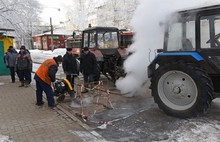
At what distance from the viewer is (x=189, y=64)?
17.0 feet

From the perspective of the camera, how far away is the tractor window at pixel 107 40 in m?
10.4

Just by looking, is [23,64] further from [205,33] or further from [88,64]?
[205,33]

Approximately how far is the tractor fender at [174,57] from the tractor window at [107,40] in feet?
15.7

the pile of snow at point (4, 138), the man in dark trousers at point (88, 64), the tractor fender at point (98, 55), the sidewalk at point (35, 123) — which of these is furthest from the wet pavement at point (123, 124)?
the tractor fender at point (98, 55)

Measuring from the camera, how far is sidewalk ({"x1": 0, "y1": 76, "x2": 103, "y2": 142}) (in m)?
4.62

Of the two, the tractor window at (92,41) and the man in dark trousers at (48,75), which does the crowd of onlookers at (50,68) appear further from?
the tractor window at (92,41)

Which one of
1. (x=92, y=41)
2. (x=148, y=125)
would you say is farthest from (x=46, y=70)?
(x=92, y=41)

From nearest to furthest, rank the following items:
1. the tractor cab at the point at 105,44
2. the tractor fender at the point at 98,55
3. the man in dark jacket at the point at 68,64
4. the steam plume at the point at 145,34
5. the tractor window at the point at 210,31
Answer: the tractor window at the point at 210,31 < the steam plume at the point at 145,34 < the man in dark jacket at the point at 68,64 < the tractor fender at the point at 98,55 < the tractor cab at the point at 105,44

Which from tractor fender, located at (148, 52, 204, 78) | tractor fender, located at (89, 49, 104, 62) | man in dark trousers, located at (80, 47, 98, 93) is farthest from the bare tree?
tractor fender, located at (148, 52, 204, 78)

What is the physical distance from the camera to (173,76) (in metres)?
5.54

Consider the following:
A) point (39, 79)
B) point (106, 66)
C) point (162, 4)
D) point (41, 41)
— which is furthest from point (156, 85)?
point (41, 41)

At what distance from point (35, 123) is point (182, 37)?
3678 mm

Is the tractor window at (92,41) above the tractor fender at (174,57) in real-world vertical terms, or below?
above

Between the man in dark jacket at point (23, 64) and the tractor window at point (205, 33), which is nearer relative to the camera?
the tractor window at point (205, 33)
